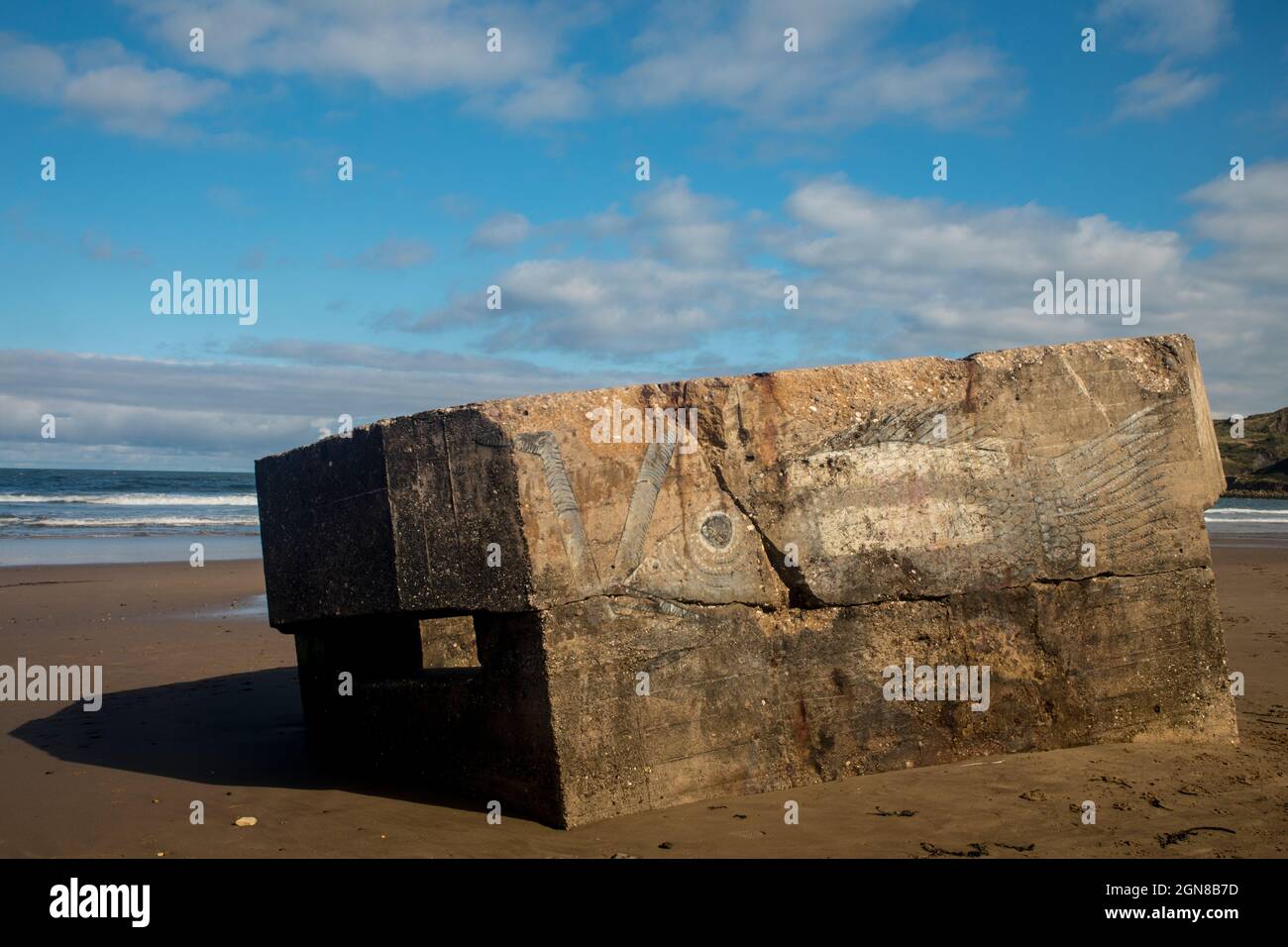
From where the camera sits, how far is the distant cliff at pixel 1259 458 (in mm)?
37844

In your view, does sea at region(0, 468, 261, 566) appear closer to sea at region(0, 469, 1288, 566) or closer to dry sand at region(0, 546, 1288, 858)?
sea at region(0, 469, 1288, 566)

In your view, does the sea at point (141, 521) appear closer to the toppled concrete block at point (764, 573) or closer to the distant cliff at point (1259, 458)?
the distant cliff at point (1259, 458)

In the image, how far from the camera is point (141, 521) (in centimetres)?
2548

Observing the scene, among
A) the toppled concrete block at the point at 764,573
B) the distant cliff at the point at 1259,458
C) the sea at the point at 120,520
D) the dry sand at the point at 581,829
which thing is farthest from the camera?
the distant cliff at the point at 1259,458

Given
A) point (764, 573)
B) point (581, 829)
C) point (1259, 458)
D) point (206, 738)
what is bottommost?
point (581, 829)

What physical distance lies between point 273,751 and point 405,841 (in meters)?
1.62

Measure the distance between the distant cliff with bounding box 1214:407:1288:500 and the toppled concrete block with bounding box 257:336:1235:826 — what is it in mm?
36986

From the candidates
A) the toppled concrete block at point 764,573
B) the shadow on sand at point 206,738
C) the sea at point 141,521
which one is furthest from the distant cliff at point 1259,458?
the shadow on sand at point 206,738

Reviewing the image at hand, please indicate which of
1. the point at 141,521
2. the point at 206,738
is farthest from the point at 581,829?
the point at 141,521

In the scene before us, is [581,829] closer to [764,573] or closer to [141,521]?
[764,573]

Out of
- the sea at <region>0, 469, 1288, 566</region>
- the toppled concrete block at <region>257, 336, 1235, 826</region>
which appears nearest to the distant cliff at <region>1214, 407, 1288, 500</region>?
the sea at <region>0, 469, 1288, 566</region>

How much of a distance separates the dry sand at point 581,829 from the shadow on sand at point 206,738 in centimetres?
2

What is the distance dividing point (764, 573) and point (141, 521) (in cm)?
2528

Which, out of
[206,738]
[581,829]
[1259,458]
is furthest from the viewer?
[1259,458]
